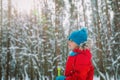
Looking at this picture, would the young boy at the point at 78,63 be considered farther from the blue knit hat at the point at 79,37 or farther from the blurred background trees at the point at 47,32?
the blurred background trees at the point at 47,32

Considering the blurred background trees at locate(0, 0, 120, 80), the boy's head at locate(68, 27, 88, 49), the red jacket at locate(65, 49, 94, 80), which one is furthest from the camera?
the blurred background trees at locate(0, 0, 120, 80)

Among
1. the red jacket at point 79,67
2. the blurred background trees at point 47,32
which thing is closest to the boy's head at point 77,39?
the red jacket at point 79,67

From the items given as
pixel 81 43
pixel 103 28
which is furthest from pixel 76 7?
pixel 81 43

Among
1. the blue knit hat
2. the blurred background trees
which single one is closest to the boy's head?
the blue knit hat

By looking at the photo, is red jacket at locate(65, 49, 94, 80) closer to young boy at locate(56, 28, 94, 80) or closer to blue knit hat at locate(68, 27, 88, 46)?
young boy at locate(56, 28, 94, 80)

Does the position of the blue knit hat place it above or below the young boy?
above

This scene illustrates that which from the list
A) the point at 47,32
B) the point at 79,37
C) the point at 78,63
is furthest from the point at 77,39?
the point at 47,32

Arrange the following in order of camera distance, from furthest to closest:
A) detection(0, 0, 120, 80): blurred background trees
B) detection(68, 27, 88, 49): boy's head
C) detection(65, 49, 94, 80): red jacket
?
detection(0, 0, 120, 80): blurred background trees
detection(68, 27, 88, 49): boy's head
detection(65, 49, 94, 80): red jacket

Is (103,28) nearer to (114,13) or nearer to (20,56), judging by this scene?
(114,13)

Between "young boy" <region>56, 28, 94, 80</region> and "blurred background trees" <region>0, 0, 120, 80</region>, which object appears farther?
"blurred background trees" <region>0, 0, 120, 80</region>

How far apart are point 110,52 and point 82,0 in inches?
368

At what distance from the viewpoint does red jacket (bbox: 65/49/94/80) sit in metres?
3.45

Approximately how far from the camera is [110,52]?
1093 inches

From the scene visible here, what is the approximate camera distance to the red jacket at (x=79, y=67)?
345 cm
